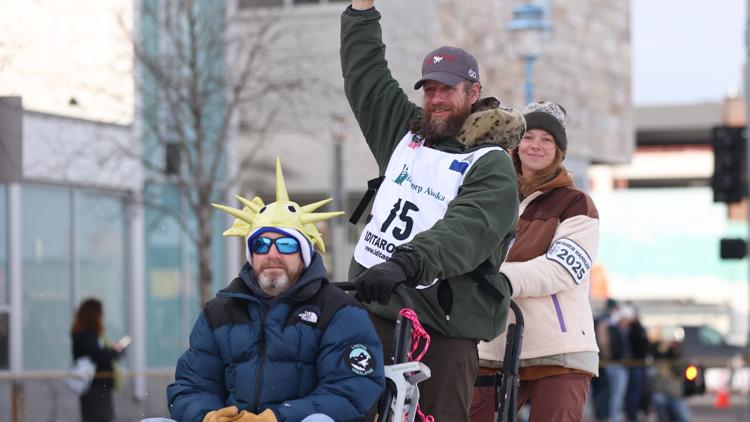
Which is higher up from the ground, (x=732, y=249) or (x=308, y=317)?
A: (x=732, y=249)

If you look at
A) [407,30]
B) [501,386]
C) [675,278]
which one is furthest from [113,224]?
[675,278]

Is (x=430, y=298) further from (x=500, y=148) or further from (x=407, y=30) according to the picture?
(x=407, y=30)

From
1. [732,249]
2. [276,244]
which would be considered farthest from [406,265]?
[732,249]

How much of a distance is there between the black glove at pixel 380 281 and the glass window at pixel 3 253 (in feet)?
55.9

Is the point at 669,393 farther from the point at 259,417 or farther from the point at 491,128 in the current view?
the point at 259,417

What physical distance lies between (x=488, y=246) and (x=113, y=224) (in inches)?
758

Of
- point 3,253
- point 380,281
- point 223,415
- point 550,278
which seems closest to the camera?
point 380,281

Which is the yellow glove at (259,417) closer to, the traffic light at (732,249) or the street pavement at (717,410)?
the traffic light at (732,249)

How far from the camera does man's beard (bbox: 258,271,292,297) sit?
576cm

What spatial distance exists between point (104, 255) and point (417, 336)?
1927 cm

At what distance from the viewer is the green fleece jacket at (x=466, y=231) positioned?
19.2 feet

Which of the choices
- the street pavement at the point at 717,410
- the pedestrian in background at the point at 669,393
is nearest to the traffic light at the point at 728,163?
the pedestrian in background at the point at 669,393

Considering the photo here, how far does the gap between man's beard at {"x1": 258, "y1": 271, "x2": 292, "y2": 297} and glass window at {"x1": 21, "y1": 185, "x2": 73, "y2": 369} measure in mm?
17133

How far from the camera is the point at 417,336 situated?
5.98 metres
